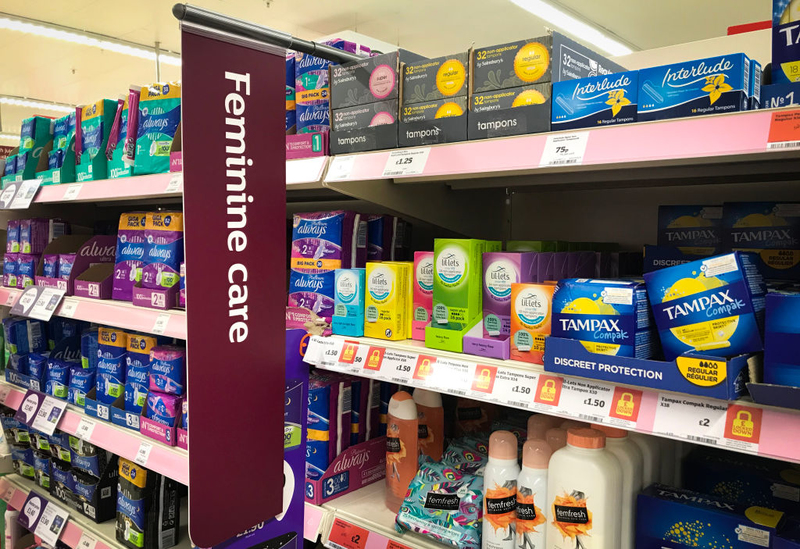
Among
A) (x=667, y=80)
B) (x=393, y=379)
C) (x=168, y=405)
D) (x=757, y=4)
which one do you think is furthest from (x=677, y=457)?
(x=757, y=4)

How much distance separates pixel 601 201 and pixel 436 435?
764mm

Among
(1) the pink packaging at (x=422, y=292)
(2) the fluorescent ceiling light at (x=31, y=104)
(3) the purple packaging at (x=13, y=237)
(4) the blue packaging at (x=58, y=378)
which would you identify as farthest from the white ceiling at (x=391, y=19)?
(1) the pink packaging at (x=422, y=292)

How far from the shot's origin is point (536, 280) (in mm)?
1179

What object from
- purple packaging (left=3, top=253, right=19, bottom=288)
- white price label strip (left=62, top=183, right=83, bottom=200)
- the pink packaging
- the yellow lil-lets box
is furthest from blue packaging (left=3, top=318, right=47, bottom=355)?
the pink packaging

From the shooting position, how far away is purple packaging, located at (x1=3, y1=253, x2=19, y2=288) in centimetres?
254

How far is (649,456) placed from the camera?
1.14 meters

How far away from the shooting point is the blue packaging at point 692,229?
119 centimetres

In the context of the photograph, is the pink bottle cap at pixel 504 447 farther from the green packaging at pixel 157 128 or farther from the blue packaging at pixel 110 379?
the blue packaging at pixel 110 379

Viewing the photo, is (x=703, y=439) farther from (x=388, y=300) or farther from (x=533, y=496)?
(x=388, y=300)

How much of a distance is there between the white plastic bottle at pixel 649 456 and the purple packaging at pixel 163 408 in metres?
1.32

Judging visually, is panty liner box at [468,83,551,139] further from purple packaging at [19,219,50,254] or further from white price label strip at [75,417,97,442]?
purple packaging at [19,219,50,254]

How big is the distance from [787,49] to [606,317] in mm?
491

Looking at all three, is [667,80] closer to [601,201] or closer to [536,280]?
[536,280]

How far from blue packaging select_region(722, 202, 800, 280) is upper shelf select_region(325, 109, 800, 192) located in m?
0.10
